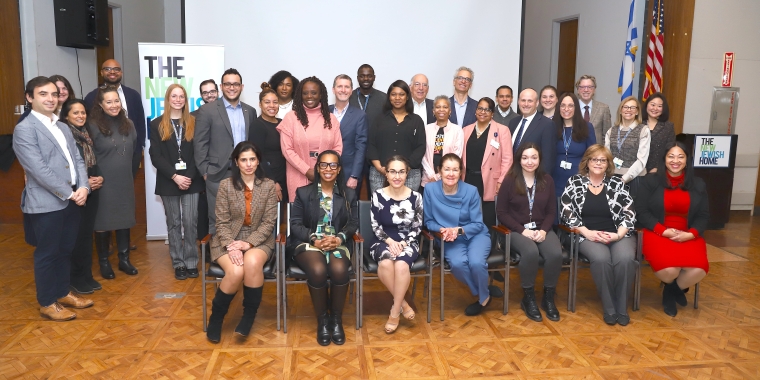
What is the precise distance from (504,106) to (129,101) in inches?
137

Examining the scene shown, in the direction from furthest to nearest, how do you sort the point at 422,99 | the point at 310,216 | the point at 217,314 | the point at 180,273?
the point at 422,99, the point at 180,273, the point at 310,216, the point at 217,314

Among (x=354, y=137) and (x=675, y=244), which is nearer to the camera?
(x=675, y=244)

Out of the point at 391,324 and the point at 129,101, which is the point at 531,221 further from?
the point at 129,101

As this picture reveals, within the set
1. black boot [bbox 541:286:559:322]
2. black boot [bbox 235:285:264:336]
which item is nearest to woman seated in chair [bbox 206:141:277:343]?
black boot [bbox 235:285:264:336]

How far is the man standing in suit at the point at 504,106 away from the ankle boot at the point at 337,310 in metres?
2.49

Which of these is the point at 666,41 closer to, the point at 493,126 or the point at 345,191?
the point at 493,126

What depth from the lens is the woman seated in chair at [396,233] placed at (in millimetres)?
3578

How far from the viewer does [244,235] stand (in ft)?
11.8

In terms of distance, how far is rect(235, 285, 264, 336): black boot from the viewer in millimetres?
3412

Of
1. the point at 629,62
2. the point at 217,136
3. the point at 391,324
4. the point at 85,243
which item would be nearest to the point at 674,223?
the point at 391,324

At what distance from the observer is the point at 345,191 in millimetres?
3727

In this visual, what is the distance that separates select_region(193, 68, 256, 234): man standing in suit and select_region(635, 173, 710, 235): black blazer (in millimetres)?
3129

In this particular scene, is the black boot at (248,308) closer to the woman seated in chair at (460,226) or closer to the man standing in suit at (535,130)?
the woman seated in chair at (460,226)

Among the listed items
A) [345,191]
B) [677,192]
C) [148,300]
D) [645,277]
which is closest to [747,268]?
[645,277]
